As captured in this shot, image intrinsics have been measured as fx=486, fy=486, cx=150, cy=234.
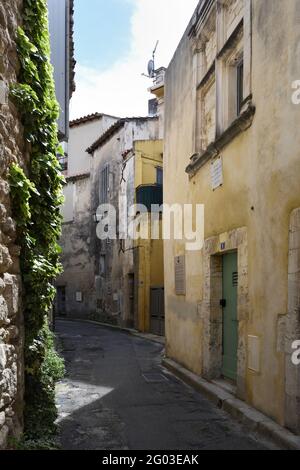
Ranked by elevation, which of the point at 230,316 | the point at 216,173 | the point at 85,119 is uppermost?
the point at 85,119

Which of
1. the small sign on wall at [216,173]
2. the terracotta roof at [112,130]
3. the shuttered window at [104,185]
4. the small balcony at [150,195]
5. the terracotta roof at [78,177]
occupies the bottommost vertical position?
the small sign on wall at [216,173]

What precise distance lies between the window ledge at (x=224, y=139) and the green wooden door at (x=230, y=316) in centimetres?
149

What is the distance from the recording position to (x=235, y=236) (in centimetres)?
598

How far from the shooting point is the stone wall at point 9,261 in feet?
10.6

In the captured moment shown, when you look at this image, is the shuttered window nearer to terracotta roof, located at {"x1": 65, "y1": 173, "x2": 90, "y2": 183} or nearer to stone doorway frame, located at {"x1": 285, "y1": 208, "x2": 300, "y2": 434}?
terracotta roof, located at {"x1": 65, "y1": 173, "x2": 90, "y2": 183}

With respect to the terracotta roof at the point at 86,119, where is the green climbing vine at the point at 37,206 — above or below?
below

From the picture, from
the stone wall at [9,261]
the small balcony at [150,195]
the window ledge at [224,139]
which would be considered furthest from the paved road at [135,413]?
the small balcony at [150,195]

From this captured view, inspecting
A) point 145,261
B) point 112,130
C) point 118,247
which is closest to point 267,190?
point 145,261

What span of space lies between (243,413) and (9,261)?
123 inches

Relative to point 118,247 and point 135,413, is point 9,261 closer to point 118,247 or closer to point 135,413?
point 135,413

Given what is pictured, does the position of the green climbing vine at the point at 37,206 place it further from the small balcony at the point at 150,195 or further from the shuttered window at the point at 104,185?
the shuttered window at the point at 104,185

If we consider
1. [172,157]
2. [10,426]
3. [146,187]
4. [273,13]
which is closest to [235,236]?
[273,13]

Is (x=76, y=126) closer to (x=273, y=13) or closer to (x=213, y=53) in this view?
(x=213, y=53)

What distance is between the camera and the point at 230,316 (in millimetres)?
6621
